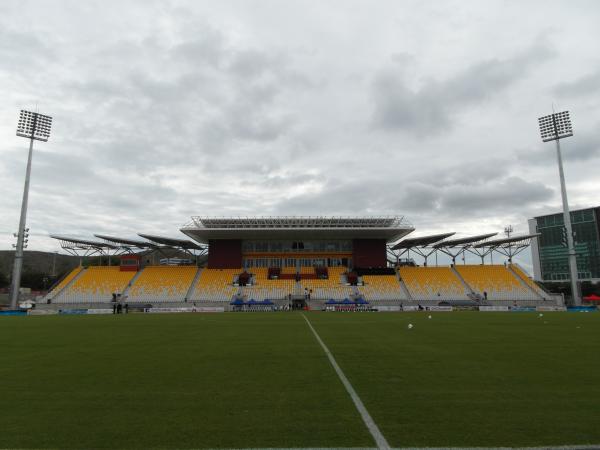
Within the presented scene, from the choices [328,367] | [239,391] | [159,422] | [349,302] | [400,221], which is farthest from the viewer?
[400,221]

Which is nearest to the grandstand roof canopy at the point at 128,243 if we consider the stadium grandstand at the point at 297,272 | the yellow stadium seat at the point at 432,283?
the stadium grandstand at the point at 297,272

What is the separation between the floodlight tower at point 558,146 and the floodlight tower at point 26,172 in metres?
70.6

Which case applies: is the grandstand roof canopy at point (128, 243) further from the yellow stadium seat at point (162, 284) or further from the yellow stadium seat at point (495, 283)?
the yellow stadium seat at point (495, 283)

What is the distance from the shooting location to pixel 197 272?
208 feet

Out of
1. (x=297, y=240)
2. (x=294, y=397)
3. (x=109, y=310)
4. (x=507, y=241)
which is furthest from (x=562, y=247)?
(x=294, y=397)

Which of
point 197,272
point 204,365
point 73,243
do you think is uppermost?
point 73,243

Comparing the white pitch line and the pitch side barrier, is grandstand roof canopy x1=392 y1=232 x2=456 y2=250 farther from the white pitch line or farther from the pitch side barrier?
the white pitch line

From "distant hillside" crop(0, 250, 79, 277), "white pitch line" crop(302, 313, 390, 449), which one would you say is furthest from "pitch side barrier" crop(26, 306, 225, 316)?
"distant hillside" crop(0, 250, 79, 277)

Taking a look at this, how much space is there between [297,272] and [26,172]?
40869 millimetres

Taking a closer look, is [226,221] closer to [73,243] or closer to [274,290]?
[274,290]

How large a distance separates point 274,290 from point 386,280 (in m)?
17.4

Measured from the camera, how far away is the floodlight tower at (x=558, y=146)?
5294cm

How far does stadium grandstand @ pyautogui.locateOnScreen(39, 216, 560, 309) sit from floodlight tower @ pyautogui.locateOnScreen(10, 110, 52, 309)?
510 centimetres

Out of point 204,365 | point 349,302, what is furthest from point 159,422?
point 349,302
